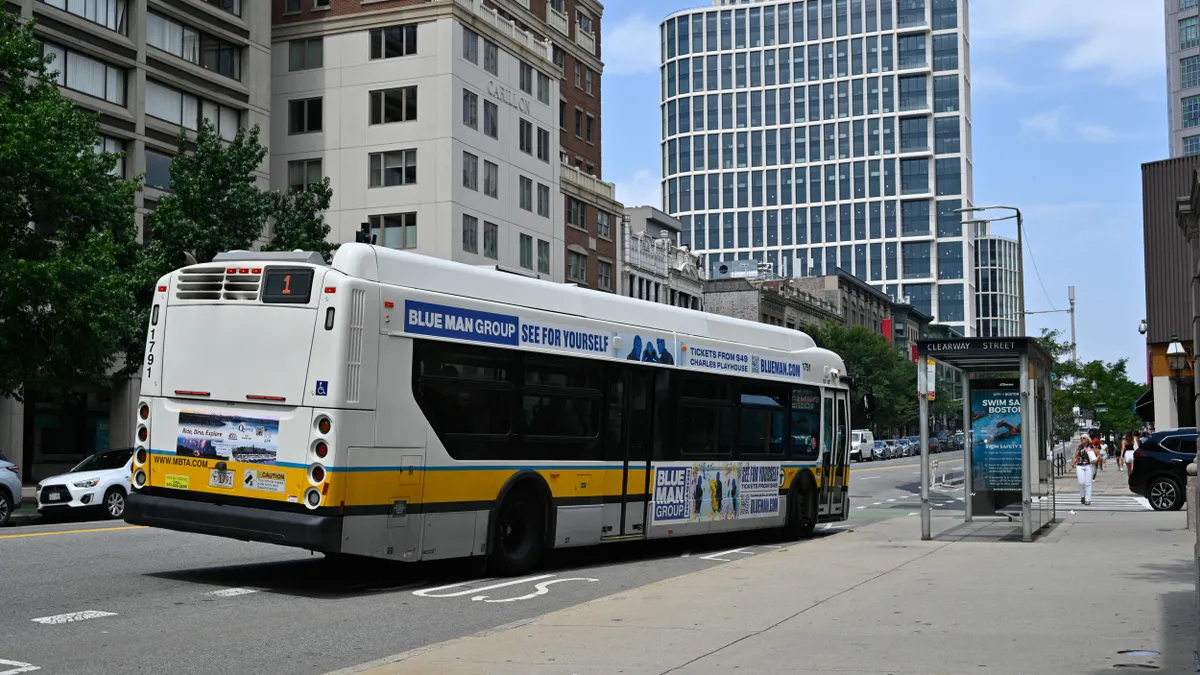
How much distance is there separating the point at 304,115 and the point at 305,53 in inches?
109

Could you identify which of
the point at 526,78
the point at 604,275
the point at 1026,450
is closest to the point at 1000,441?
the point at 1026,450

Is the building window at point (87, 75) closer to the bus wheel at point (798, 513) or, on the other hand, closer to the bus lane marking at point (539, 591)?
the bus wheel at point (798, 513)

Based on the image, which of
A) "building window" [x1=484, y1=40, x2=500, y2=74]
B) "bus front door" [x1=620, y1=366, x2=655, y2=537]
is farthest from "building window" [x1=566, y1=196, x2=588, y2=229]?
"bus front door" [x1=620, y1=366, x2=655, y2=537]

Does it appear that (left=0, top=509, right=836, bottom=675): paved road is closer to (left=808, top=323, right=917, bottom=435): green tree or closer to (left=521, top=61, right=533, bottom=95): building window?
(left=521, top=61, right=533, bottom=95): building window

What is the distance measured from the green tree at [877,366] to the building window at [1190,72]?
34.6 meters

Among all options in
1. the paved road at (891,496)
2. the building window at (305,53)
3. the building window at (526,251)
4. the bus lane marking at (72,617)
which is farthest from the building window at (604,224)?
the bus lane marking at (72,617)

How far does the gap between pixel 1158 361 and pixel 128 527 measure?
137 ft

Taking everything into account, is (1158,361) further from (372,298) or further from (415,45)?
(372,298)

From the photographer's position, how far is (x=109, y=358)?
29859 millimetres

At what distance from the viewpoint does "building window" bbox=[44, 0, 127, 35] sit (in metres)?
41.5

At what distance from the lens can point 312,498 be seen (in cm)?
1184

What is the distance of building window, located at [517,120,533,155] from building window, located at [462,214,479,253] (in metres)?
6.34

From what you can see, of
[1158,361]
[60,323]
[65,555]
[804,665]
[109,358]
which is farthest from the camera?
[1158,361]

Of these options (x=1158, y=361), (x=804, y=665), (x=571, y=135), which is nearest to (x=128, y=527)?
(x=804, y=665)
